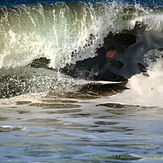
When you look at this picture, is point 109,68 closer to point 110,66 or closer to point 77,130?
point 110,66

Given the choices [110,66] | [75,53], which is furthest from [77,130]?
[110,66]

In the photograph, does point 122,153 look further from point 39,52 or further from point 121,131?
point 39,52

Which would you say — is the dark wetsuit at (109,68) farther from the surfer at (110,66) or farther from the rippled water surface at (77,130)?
the rippled water surface at (77,130)

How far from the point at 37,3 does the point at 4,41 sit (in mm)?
943

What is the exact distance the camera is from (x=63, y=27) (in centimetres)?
576

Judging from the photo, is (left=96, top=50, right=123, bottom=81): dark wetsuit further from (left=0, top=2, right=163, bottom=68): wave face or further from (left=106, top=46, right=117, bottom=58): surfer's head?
(left=0, top=2, right=163, bottom=68): wave face

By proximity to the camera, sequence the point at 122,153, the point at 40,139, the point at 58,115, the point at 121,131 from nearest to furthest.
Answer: the point at 122,153 → the point at 40,139 → the point at 121,131 → the point at 58,115

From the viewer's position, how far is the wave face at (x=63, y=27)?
561 centimetres

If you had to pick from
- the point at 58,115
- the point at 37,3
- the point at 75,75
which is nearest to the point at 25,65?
the point at 75,75

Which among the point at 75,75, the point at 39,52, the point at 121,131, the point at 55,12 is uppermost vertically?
the point at 55,12

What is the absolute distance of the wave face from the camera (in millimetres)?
5613

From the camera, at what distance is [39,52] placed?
18.4 ft

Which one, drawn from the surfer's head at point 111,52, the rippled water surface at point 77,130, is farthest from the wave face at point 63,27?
the rippled water surface at point 77,130

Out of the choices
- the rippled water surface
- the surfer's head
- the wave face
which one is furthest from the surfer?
the rippled water surface
